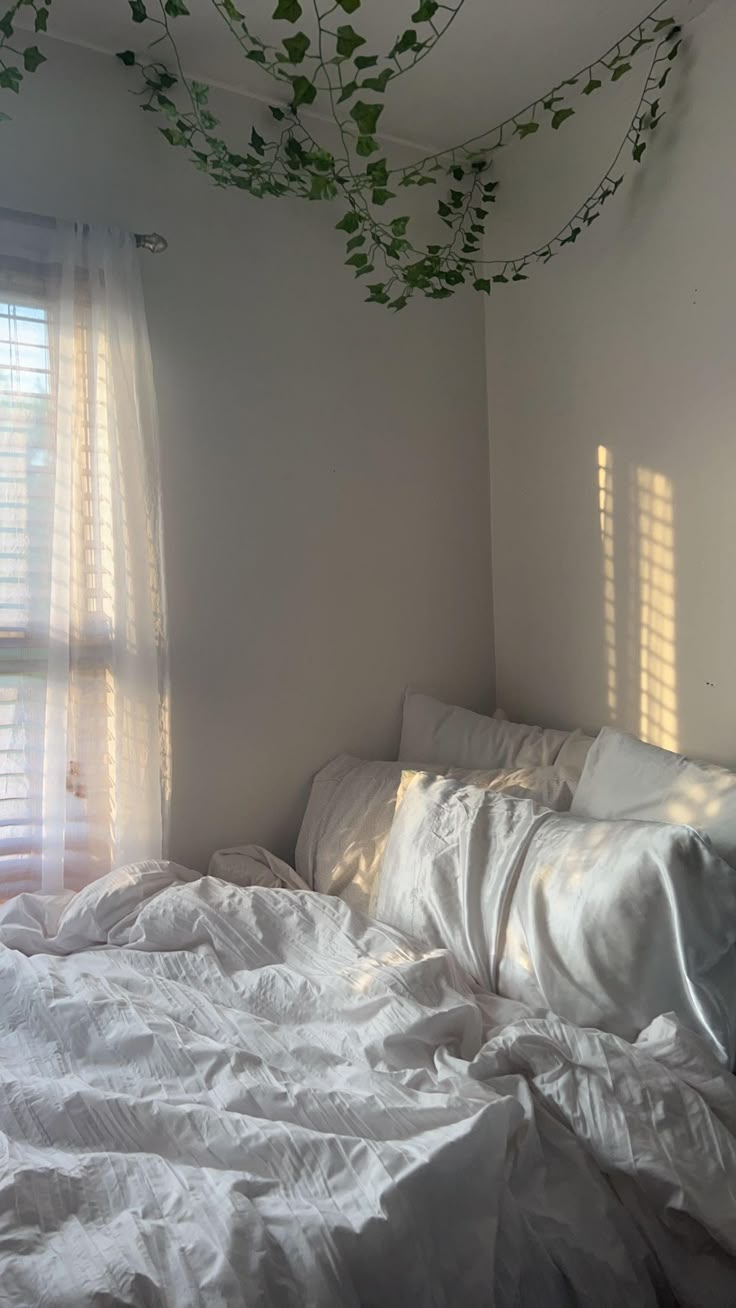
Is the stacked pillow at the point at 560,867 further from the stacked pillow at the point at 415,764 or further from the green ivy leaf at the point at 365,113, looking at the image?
the green ivy leaf at the point at 365,113

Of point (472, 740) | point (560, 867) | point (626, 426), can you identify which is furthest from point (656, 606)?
point (560, 867)

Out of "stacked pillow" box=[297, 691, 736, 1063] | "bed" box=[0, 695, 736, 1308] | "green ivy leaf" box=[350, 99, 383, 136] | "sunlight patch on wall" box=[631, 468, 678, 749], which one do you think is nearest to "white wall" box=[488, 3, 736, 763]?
"sunlight patch on wall" box=[631, 468, 678, 749]

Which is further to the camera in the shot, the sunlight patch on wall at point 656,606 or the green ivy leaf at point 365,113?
the sunlight patch on wall at point 656,606

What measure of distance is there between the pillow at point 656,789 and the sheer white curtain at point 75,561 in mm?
937

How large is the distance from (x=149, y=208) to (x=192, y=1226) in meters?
2.02

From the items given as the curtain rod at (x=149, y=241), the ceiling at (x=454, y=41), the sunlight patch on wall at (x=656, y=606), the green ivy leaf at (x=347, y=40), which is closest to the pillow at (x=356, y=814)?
the sunlight patch on wall at (x=656, y=606)

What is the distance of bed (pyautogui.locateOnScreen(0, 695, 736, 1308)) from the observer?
3.41ft

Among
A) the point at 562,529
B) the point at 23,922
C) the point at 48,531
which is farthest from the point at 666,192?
the point at 23,922

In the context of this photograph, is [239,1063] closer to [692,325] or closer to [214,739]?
[214,739]

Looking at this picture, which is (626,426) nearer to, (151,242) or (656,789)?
(656,789)

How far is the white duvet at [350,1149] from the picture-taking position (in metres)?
1.04

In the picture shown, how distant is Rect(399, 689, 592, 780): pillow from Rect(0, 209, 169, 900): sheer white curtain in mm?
676

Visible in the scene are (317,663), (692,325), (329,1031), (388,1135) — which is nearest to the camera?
(388,1135)

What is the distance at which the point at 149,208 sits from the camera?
2203 mm
